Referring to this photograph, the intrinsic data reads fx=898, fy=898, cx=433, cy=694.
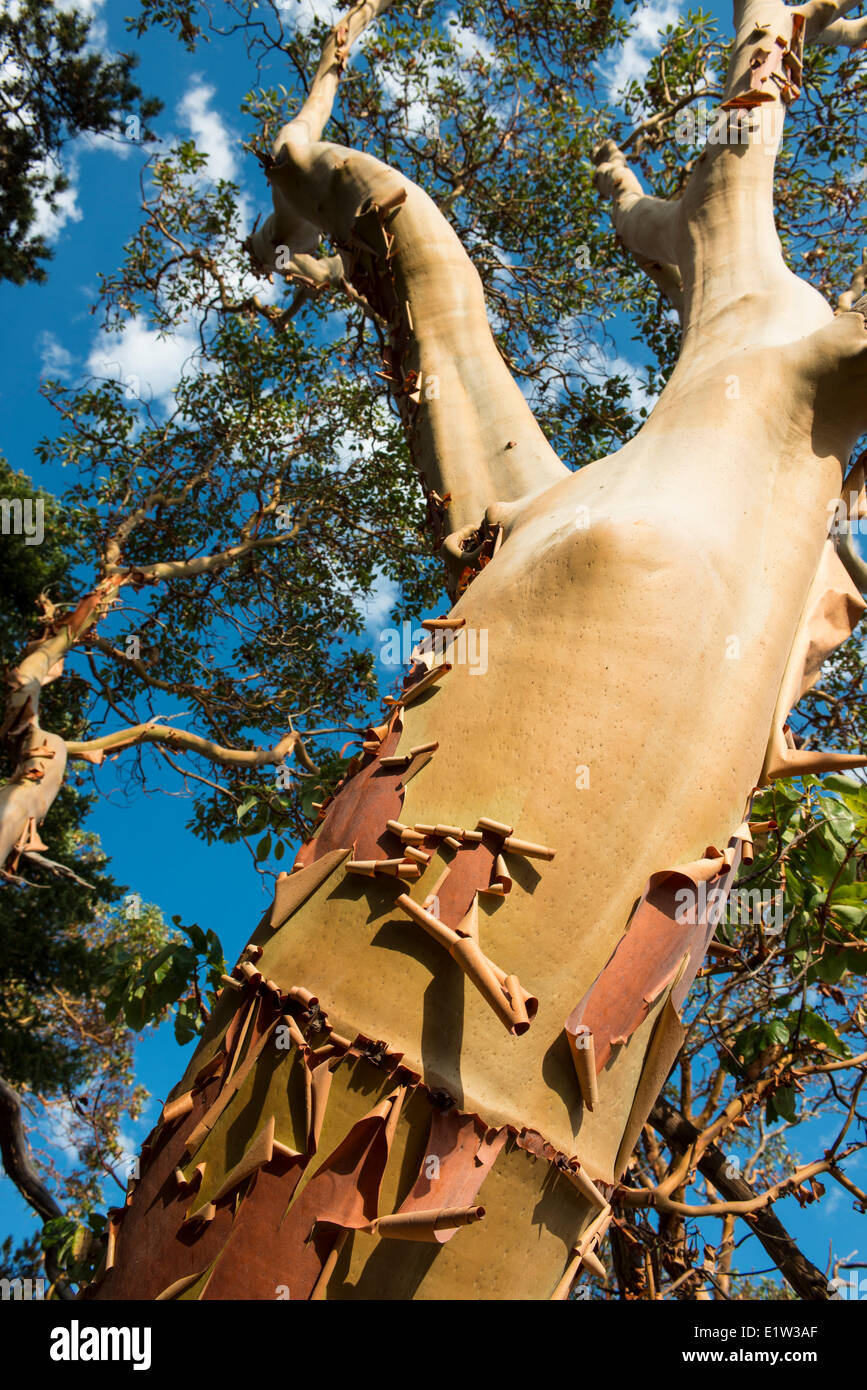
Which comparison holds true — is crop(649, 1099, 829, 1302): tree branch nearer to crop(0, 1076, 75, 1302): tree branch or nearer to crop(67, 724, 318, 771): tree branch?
crop(67, 724, 318, 771): tree branch

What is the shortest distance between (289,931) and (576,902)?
0.40m

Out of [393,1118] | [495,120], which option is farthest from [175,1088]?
[495,120]

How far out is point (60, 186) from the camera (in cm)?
716

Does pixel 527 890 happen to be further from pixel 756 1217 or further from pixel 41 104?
pixel 41 104

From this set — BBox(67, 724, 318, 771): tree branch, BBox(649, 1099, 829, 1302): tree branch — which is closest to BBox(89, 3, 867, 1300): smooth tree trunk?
BBox(649, 1099, 829, 1302): tree branch

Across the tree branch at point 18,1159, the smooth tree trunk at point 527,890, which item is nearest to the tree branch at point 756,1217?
the smooth tree trunk at point 527,890

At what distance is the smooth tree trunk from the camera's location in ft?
3.47

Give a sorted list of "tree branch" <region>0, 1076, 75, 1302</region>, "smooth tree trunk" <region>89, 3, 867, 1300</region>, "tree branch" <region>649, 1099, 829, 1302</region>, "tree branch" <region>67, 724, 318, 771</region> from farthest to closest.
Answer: "tree branch" <region>67, 724, 318, 771</region> < "tree branch" <region>0, 1076, 75, 1302</region> < "tree branch" <region>649, 1099, 829, 1302</region> < "smooth tree trunk" <region>89, 3, 867, 1300</region>

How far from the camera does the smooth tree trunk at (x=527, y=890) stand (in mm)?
1057

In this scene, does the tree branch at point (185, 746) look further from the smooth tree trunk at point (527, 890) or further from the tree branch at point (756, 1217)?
the smooth tree trunk at point (527, 890)

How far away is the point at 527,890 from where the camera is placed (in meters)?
1.19

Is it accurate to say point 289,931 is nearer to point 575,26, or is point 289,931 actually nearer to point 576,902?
point 576,902
